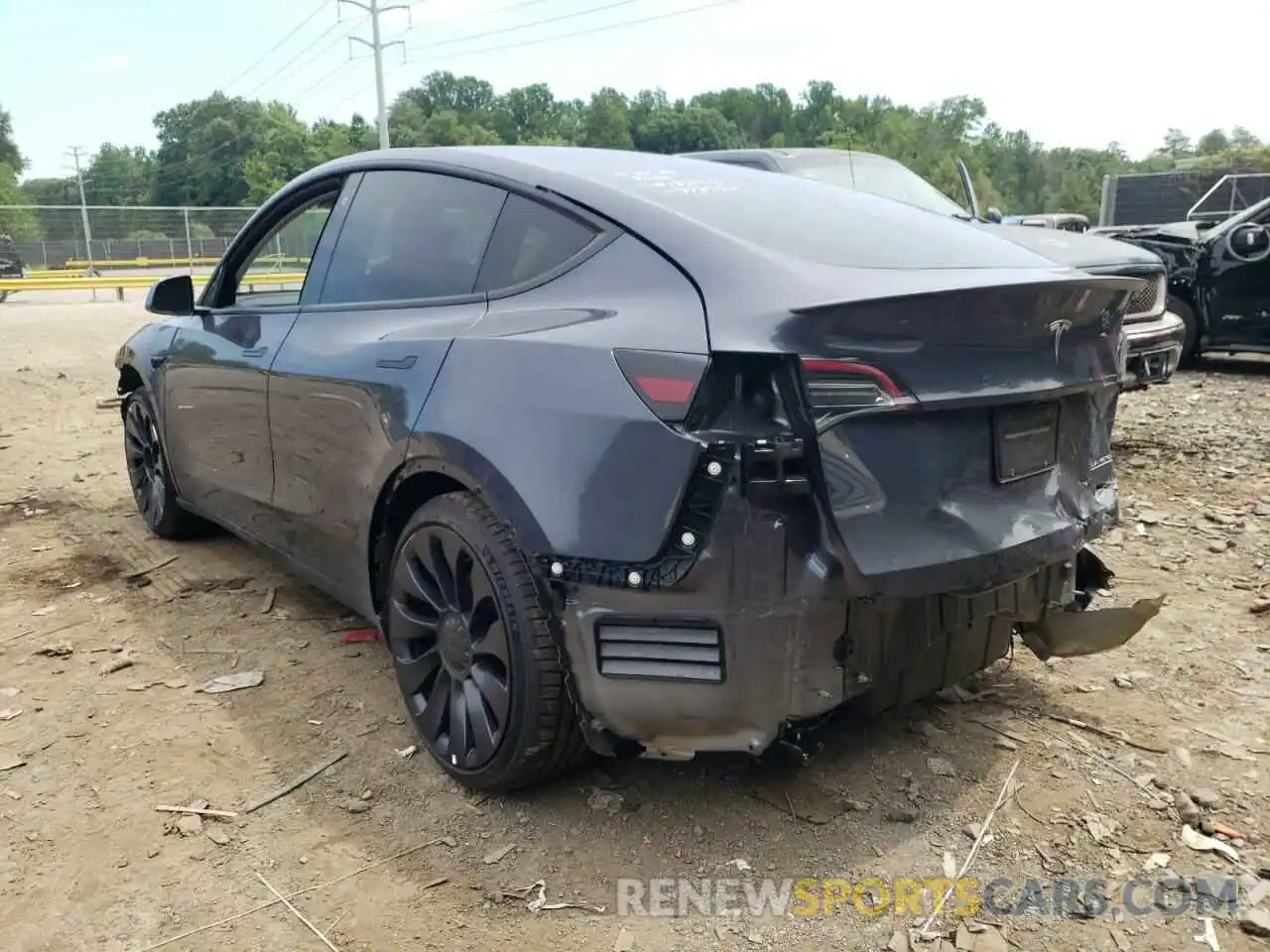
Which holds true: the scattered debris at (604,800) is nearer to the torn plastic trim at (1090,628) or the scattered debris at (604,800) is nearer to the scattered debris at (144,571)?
the torn plastic trim at (1090,628)

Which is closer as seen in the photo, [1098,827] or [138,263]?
[1098,827]

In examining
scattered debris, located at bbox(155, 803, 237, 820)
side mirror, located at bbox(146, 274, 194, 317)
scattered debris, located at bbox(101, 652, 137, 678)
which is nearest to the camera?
scattered debris, located at bbox(155, 803, 237, 820)

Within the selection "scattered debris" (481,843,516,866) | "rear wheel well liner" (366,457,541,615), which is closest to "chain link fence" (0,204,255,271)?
"rear wheel well liner" (366,457,541,615)

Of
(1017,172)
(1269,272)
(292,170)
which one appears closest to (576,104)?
(1017,172)

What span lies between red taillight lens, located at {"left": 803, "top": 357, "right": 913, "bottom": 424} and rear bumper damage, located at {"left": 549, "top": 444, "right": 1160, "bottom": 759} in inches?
7.1

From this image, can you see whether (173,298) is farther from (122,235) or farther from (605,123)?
(605,123)

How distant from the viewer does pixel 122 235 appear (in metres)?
31.4

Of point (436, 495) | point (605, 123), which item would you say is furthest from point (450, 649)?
point (605, 123)

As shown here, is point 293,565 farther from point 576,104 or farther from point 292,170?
point 576,104

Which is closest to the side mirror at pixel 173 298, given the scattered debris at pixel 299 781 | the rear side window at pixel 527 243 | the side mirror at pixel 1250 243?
the rear side window at pixel 527 243

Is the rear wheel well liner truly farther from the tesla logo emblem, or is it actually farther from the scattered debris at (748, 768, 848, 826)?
the tesla logo emblem

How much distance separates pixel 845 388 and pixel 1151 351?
465 centimetres

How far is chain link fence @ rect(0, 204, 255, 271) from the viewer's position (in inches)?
1185

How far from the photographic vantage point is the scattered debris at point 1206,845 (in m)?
2.41
